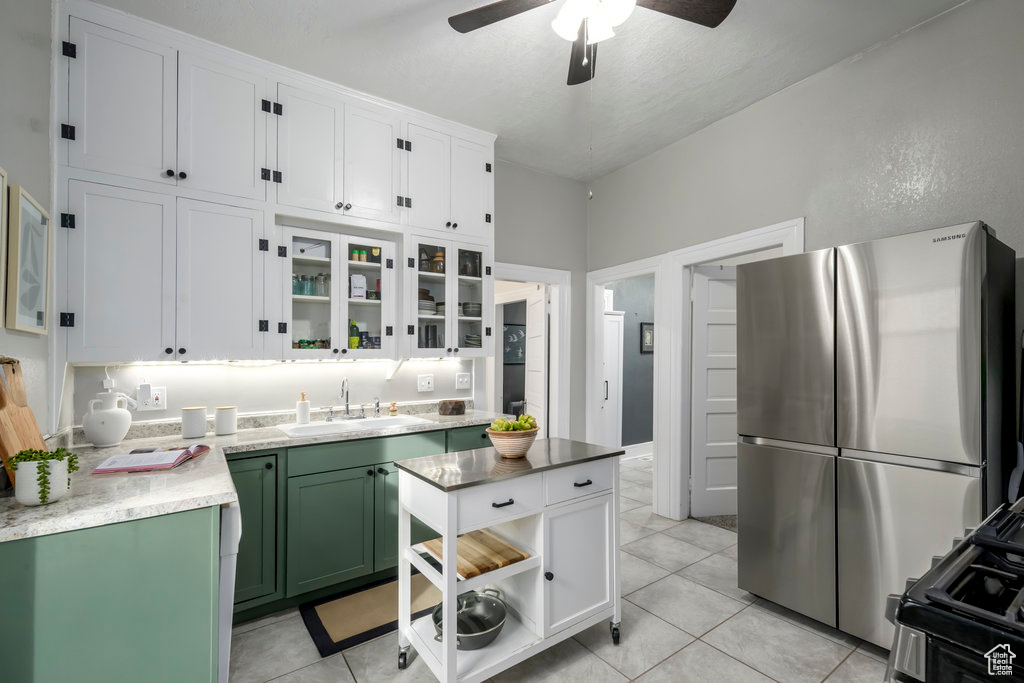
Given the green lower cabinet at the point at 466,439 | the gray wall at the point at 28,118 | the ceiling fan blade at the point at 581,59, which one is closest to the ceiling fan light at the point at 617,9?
the ceiling fan blade at the point at 581,59

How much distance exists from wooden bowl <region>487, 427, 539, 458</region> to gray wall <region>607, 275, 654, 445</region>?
13.8 feet

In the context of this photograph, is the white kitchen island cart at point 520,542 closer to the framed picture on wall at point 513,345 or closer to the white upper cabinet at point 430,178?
the white upper cabinet at point 430,178

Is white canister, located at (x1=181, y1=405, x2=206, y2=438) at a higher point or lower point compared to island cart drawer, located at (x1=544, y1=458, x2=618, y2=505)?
higher

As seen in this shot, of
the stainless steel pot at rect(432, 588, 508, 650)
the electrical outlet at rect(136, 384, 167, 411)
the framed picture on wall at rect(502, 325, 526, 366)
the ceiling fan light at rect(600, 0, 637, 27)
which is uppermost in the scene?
the ceiling fan light at rect(600, 0, 637, 27)

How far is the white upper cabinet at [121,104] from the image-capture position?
87.9 inches

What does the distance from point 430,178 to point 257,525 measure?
2.48m

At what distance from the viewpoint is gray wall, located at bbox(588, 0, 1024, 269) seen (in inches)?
88.1

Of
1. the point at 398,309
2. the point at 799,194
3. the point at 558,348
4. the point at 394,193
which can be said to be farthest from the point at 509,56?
the point at 558,348

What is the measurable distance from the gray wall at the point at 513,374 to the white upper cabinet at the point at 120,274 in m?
4.25

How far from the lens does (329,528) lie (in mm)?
2600

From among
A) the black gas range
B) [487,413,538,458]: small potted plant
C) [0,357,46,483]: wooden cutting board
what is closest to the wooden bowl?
[487,413,538,458]: small potted plant

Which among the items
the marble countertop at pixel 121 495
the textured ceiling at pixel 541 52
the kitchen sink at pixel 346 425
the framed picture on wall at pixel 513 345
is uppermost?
the textured ceiling at pixel 541 52

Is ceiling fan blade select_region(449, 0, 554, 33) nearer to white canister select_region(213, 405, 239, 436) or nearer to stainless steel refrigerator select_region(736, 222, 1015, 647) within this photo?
stainless steel refrigerator select_region(736, 222, 1015, 647)

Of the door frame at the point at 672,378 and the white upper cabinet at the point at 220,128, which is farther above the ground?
the white upper cabinet at the point at 220,128
